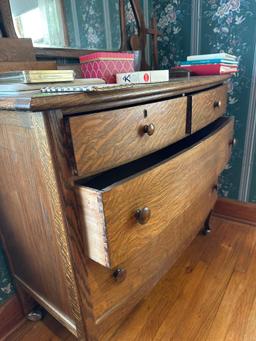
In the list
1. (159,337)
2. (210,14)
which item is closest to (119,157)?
(159,337)

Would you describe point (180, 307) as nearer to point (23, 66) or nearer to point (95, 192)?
point (95, 192)

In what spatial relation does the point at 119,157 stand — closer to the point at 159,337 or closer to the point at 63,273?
the point at 63,273

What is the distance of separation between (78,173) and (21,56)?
52 cm

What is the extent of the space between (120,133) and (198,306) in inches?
32.6

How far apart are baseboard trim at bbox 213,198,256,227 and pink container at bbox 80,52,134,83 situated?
107 cm

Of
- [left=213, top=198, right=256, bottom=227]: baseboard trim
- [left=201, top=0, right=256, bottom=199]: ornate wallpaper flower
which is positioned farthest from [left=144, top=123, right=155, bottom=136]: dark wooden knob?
[left=213, top=198, right=256, bottom=227]: baseboard trim

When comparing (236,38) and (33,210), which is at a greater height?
(236,38)

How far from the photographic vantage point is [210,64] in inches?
39.4

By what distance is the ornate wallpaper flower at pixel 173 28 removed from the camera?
1.30m

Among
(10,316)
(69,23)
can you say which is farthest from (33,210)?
(69,23)

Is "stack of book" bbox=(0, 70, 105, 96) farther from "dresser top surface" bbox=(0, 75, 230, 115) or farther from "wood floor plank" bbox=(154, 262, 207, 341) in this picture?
"wood floor plank" bbox=(154, 262, 207, 341)

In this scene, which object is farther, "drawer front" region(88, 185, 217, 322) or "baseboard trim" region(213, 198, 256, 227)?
"baseboard trim" region(213, 198, 256, 227)

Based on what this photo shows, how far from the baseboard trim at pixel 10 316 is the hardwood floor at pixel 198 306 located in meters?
0.03

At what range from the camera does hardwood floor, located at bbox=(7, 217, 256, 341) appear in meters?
0.87
